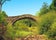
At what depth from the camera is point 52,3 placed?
44625mm

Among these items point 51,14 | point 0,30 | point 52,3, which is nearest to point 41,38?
point 51,14

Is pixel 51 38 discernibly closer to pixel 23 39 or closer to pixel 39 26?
pixel 23 39

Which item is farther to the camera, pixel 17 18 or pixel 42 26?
pixel 17 18

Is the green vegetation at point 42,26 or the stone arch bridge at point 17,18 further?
the stone arch bridge at point 17,18

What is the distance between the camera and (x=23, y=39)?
2988 centimetres

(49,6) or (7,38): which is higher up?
(49,6)

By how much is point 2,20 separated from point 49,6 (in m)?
23.6

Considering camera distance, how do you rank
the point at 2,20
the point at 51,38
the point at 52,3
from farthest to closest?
the point at 52,3
the point at 51,38
the point at 2,20

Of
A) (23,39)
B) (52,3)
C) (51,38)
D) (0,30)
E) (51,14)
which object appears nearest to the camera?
(0,30)

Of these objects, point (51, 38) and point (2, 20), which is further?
point (51, 38)

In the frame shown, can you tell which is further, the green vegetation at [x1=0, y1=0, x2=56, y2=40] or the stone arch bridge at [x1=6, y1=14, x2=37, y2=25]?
the stone arch bridge at [x1=6, y1=14, x2=37, y2=25]

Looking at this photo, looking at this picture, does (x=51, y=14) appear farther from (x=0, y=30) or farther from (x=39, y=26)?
(x=0, y=30)

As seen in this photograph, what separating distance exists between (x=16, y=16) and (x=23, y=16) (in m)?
1.46

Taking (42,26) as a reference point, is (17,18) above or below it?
above
